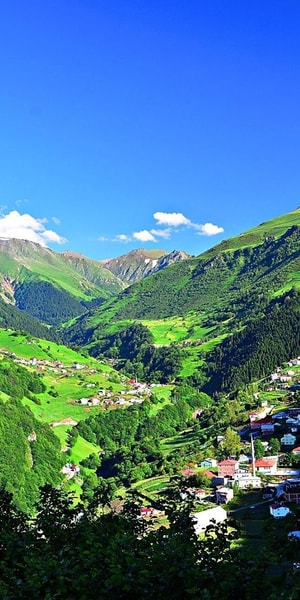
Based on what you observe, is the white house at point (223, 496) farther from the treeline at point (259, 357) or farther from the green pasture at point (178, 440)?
the treeline at point (259, 357)

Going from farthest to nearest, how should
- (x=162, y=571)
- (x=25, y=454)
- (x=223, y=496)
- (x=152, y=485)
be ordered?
(x=25, y=454), (x=152, y=485), (x=223, y=496), (x=162, y=571)

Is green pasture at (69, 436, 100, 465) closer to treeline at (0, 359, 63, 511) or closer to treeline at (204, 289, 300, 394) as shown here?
treeline at (0, 359, 63, 511)

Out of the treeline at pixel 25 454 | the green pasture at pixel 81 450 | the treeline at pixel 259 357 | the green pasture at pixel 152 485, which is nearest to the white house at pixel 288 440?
the green pasture at pixel 152 485

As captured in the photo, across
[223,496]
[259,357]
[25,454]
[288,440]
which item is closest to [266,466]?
[223,496]

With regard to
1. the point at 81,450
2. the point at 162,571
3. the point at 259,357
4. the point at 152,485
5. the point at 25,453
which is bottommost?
the point at 152,485

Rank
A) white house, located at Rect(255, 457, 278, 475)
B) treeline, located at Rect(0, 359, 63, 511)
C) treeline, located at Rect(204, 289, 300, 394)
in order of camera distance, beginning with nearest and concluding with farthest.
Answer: white house, located at Rect(255, 457, 278, 475) < treeline, located at Rect(0, 359, 63, 511) < treeline, located at Rect(204, 289, 300, 394)

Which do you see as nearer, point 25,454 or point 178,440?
point 25,454

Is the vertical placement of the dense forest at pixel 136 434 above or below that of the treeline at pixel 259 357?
below

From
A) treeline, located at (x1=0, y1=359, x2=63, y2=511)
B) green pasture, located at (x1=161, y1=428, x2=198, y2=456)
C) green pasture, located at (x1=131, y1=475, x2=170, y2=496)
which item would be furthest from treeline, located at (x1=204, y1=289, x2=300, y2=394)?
green pasture, located at (x1=131, y1=475, x2=170, y2=496)

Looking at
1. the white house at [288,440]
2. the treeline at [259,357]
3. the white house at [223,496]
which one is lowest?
the white house at [223,496]

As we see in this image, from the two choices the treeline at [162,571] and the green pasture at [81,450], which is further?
the green pasture at [81,450]

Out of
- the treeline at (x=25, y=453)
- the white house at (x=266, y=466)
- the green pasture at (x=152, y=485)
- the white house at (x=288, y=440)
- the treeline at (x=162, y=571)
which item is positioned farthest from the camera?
the treeline at (x=25, y=453)

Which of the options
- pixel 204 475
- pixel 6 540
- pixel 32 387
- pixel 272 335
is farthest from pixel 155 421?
pixel 6 540

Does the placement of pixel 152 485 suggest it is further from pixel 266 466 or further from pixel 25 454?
pixel 25 454
